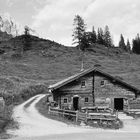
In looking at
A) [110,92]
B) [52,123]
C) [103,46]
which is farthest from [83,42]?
[52,123]

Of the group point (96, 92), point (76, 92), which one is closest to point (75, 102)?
point (76, 92)

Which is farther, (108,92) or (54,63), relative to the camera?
(54,63)

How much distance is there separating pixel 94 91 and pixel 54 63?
55.0m

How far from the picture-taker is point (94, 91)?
130 feet

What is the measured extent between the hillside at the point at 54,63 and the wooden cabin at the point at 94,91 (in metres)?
23.6

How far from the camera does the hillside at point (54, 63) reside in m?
75.3

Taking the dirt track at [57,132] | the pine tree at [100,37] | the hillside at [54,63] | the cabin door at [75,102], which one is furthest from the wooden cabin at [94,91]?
the pine tree at [100,37]

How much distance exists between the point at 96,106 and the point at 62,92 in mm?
5247

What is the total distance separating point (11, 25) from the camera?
510 ft

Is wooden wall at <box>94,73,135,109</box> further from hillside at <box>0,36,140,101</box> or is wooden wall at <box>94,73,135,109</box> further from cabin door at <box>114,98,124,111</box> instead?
hillside at <box>0,36,140,101</box>

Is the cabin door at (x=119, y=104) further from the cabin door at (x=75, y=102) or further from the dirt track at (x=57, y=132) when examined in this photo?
the dirt track at (x=57, y=132)

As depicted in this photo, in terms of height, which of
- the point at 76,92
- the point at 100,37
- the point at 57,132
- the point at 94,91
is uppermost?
the point at 100,37

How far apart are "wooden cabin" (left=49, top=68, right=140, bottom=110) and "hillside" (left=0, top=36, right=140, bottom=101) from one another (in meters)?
23.6

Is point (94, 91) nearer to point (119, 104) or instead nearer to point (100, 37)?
point (119, 104)
